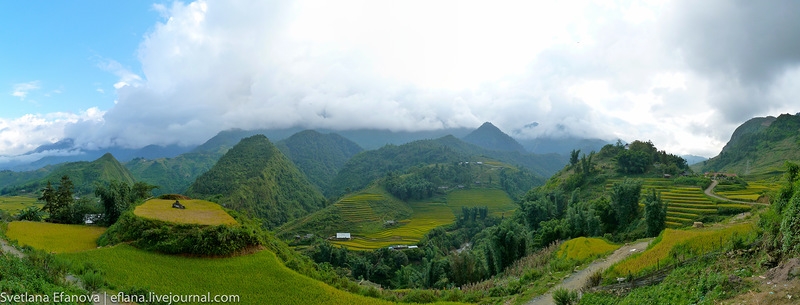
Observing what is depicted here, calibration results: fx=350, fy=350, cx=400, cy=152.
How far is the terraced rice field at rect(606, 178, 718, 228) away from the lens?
33781mm

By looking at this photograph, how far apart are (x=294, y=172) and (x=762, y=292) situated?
390ft

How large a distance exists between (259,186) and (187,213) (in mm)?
70624

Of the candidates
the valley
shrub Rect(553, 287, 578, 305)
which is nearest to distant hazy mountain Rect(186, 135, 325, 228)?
the valley

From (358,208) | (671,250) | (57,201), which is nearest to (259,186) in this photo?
(358,208)

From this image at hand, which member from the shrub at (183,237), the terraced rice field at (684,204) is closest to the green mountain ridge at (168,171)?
the shrub at (183,237)

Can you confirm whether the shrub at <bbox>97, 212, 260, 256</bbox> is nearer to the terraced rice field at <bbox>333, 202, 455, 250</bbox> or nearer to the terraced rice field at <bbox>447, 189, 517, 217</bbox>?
the terraced rice field at <bbox>333, 202, 455, 250</bbox>

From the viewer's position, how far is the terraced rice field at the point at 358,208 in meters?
80.8

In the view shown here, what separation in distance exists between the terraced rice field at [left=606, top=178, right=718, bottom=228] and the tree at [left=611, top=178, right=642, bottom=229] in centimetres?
279

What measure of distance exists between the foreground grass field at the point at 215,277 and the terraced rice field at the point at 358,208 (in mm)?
59098

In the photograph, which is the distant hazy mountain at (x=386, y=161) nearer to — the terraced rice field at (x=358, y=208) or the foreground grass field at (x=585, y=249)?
the terraced rice field at (x=358, y=208)

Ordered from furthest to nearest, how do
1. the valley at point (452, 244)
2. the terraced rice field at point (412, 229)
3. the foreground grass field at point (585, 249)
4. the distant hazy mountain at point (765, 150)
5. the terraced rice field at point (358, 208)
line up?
the terraced rice field at point (358, 208) → the distant hazy mountain at point (765, 150) → the terraced rice field at point (412, 229) → the foreground grass field at point (585, 249) → the valley at point (452, 244)

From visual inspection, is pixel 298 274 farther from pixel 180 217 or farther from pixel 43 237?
pixel 43 237

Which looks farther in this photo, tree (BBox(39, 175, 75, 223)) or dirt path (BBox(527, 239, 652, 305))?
tree (BBox(39, 175, 75, 223))

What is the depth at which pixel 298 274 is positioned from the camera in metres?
19.7
